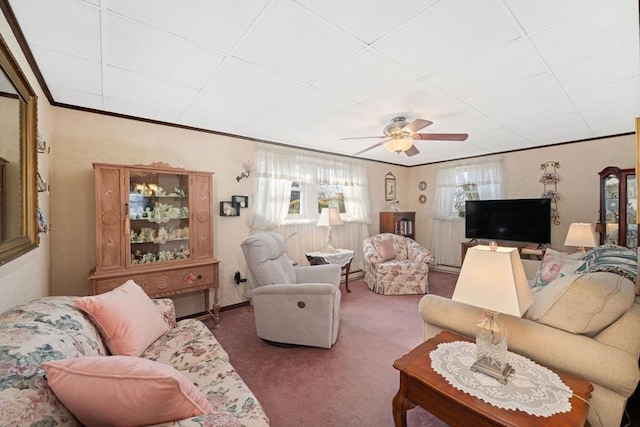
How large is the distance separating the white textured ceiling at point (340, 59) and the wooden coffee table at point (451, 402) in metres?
1.78

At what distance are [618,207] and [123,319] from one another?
512cm

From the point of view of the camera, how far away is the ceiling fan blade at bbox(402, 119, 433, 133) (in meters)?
2.35

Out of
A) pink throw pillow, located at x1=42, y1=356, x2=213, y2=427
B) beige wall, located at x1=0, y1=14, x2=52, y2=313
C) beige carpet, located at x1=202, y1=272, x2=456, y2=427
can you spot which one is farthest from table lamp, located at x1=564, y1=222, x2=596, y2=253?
beige wall, located at x1=0, y1=14, x2=52, y2=313

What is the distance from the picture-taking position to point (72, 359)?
2.77 ft

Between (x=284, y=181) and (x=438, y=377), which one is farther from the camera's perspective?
(x=284, y=181)

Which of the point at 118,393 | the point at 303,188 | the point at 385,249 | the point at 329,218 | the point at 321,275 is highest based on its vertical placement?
the point at 303,188

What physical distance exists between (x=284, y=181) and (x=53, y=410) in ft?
11.1

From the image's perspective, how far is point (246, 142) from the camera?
366 centimetres

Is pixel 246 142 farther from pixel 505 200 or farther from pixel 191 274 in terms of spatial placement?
pixel 505 200

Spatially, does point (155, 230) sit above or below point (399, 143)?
below

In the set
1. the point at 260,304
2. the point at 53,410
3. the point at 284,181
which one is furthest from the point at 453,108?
the point at 53,410

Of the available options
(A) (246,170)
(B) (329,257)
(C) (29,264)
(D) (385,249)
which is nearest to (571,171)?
(D) (385,249)

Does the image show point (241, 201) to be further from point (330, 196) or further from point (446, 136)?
point (446, 136)

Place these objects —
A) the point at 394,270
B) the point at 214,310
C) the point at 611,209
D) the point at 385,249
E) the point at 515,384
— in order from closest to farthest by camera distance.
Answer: the point at 515,384
the point at 214,310
the point at 611,209
the point at 394,270
the point at 385,249
